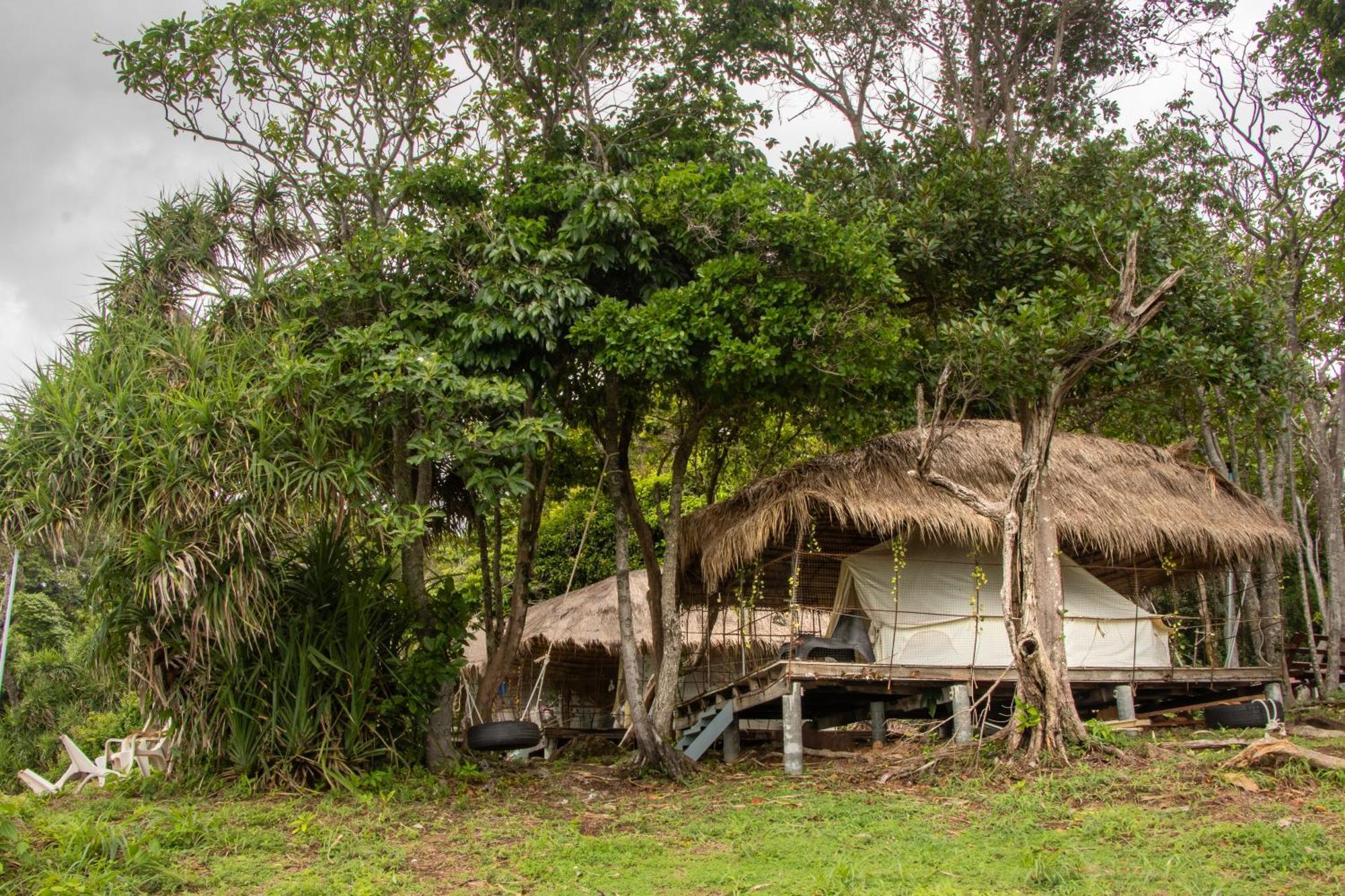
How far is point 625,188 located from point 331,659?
12.6 ft

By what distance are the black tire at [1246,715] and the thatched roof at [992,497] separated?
1512 mm

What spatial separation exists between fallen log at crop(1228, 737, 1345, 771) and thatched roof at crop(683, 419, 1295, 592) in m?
3.00

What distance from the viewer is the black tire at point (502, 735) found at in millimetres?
8125

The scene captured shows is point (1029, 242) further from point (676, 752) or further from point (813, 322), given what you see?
point (676, 752)

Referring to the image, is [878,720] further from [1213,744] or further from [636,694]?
[1213,744]

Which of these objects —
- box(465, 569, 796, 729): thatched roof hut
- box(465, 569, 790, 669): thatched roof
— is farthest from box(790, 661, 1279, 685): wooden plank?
box(465, 569, 790, 669): thatched roof

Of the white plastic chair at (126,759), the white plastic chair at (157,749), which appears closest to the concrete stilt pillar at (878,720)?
the white plastic chair at (157,749)

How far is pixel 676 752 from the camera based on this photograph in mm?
8094

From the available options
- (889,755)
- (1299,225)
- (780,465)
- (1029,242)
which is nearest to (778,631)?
(780,465)

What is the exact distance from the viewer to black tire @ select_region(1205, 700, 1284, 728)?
345 inches

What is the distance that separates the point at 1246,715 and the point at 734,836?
5.30m

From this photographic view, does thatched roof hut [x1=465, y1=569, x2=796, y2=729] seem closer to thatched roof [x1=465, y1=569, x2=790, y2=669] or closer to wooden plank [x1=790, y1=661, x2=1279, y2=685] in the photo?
thatched roof [x1=465, y1=569, x2=790, y2=669]

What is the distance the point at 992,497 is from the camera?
9367 mm

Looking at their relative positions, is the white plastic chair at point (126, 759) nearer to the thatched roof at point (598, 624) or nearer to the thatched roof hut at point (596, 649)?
the thatched roof hut at point (596, 649)
